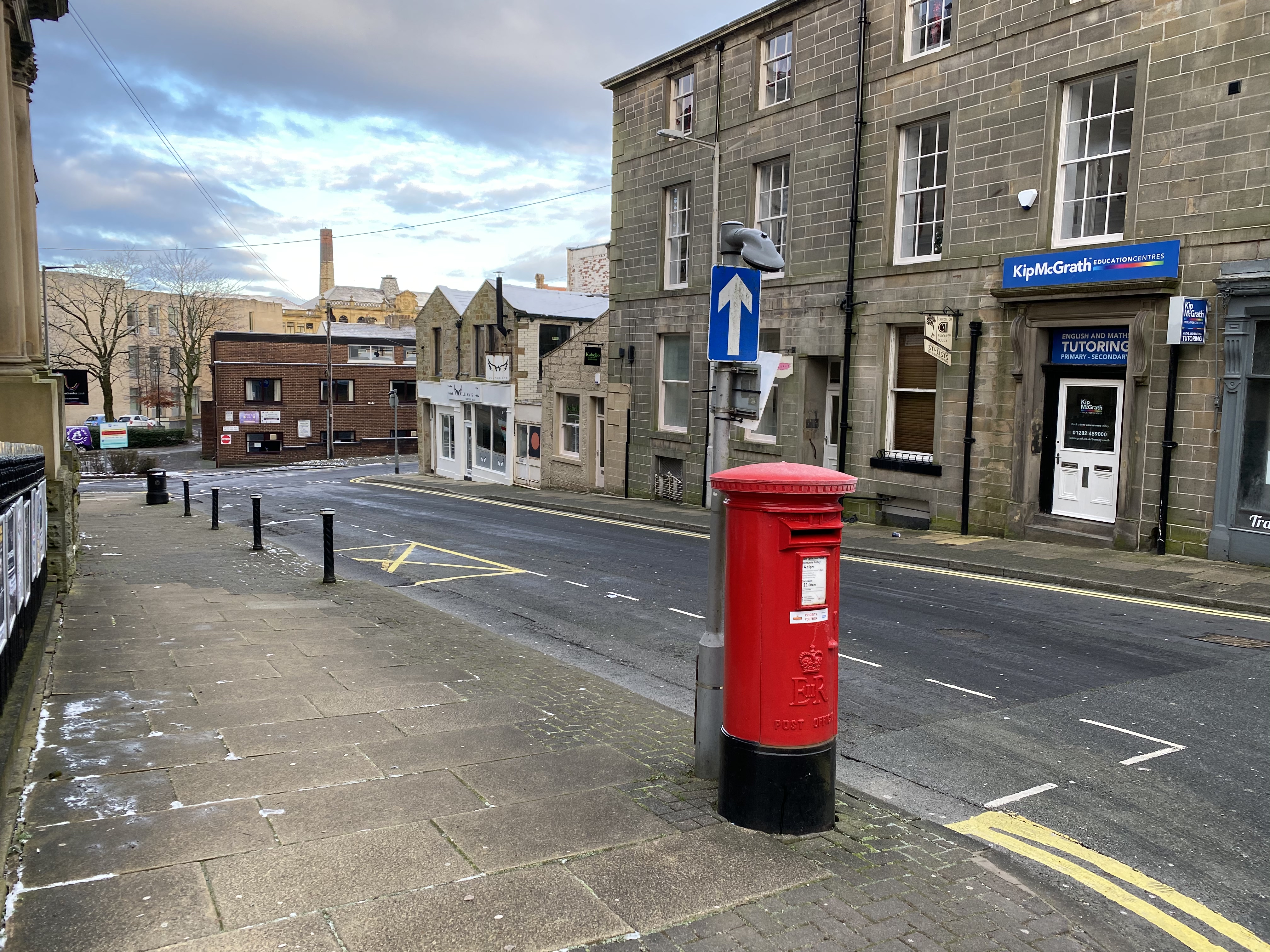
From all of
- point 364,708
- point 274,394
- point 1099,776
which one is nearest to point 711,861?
point 1099,776

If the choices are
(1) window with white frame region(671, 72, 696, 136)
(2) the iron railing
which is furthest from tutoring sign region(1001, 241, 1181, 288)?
(2) the iron railing

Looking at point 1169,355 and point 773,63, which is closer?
point 1169,355

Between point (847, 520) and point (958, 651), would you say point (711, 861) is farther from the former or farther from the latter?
point (847, 520)

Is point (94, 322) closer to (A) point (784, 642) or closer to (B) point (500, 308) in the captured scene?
(B) point (500, 308)

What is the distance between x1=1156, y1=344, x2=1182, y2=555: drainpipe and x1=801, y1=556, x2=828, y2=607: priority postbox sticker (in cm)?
1164

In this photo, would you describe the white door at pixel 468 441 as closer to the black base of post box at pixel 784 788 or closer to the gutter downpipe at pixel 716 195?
the gutter downpipe at pixel 716 195

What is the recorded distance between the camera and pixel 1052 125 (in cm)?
1568

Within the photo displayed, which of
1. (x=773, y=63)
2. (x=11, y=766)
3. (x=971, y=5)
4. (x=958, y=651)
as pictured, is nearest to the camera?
(x=11, y=766)

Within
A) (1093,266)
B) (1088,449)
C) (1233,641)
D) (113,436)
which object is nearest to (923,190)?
(1093,266)

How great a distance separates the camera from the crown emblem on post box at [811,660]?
15.6 feet

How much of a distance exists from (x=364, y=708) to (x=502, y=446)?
101ft

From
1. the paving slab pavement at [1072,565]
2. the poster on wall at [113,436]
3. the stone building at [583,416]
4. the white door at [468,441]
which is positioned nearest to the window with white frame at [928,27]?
the paving slab pavement at [1072,565]

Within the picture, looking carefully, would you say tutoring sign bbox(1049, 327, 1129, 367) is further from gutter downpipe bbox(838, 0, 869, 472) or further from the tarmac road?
the tarmac road

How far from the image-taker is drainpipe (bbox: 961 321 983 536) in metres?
16.9
